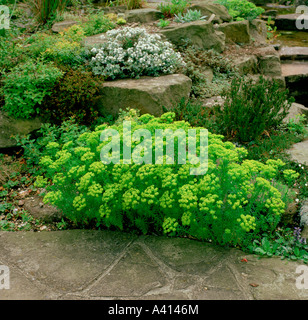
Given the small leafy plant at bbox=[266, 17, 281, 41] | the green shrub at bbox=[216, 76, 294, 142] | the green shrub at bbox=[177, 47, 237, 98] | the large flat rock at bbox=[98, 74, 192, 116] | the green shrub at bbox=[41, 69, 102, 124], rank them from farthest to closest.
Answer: the small leafy plant at bbox=[266, 17, 281, 41]
the green shrub at bbox=[177, 47, 237, 98]
the large flat rock at bbox=[98, 74, 192, 116]
the green shrub at bbox=[41, 69, 102, 124]
the green shrub at bbox=[216, 76, 294, 142]

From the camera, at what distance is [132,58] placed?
5812mm

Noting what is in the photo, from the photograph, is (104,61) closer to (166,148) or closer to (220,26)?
(166,148)

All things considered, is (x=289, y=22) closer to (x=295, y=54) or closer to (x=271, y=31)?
(x=271, y=31)

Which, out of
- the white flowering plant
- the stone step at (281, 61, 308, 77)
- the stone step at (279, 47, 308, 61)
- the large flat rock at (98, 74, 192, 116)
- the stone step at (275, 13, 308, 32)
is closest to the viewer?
the large flat rock at (98, 74, 192, 116)

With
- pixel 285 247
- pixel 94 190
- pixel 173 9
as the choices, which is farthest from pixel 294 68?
pixel 94 190

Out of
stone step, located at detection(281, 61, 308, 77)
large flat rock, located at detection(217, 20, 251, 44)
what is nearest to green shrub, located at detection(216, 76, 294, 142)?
stone step, located at detection(281, 61, 308, 77)

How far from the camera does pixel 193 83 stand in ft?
21.1

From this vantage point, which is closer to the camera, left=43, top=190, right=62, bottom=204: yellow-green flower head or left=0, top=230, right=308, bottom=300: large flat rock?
left=0, top=230, right=308, bottom=300: large flat rock
